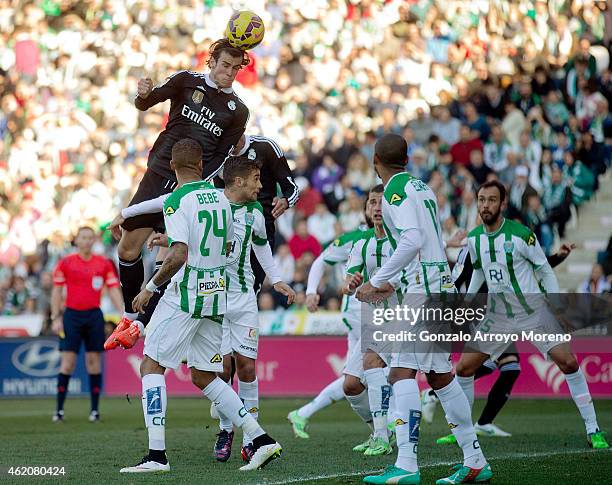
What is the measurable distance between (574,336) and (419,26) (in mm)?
9329

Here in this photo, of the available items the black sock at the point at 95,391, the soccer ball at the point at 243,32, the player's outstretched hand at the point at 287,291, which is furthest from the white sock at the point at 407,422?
the black sock at the point at 95,391

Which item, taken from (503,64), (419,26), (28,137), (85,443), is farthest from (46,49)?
(85,443)

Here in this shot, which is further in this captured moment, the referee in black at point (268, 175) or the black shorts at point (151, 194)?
the referee in black at point (268, 175)

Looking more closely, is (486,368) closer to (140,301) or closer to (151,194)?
(151,194)

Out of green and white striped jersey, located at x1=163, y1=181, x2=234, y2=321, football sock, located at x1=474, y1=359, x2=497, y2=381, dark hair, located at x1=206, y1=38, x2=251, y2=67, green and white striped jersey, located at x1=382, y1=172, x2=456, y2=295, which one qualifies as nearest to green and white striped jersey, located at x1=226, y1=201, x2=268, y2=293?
dark hair, located at x1=206, y1=38, x2=251, y2=67

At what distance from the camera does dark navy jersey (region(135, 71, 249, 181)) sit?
9.90 metres

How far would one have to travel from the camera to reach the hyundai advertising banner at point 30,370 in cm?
1734

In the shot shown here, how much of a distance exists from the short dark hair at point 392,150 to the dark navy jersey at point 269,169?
9.67 ft

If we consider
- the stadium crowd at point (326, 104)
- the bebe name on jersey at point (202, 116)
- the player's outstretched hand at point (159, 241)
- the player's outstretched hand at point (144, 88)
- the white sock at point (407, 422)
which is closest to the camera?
the white sock at point (407, 422)

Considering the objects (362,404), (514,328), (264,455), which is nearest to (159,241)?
(264,455)

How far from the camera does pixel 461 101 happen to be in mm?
21094

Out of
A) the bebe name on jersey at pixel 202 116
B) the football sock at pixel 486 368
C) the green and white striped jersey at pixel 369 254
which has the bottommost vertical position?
the football sock at pixel 486 368

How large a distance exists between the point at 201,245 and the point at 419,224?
62.1 inches

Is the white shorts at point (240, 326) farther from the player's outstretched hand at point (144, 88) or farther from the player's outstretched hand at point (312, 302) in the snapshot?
the player's outstretched hand at point (144, 88)
